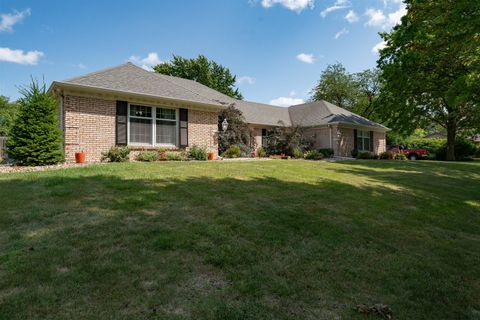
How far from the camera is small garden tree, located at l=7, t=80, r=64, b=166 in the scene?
361 inches

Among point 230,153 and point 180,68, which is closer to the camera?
point 230,153

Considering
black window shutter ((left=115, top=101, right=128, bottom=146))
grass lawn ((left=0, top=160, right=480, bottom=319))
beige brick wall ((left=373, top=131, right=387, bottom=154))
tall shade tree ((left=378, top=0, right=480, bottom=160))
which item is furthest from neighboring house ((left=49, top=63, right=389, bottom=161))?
beige brick wall ((left=373, top=131, right=387, bottom=154))

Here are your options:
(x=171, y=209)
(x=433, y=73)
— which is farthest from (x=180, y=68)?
(x=171, y=209)

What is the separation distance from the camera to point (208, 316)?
6.21 ft

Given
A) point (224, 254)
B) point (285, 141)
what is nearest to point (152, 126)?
point (285, 141)

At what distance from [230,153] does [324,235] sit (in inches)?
477

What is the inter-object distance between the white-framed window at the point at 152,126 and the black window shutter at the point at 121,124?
28cm

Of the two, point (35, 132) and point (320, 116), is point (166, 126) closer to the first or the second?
point (35, 132)

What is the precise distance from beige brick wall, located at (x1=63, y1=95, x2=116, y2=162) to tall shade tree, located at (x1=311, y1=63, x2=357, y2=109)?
115ft

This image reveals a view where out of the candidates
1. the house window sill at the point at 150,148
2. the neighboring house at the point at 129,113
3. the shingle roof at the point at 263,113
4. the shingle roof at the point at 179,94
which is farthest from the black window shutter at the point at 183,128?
the shingle roof at the point at 263,113

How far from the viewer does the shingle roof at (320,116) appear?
20.5m

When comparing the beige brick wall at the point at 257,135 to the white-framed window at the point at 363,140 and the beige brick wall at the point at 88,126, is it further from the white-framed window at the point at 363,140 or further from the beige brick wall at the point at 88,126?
the beige brick wall at the point at 88,126

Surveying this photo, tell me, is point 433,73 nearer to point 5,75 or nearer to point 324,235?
point 324,235

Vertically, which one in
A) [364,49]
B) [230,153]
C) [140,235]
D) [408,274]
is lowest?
[408,274]
